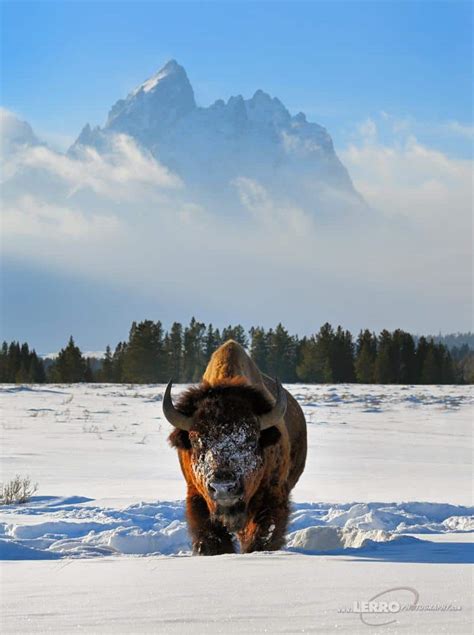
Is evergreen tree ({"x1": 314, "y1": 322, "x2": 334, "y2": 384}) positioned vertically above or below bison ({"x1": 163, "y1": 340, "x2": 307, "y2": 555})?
above

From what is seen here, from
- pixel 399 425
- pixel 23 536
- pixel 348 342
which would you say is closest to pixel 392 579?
pixel 23 536

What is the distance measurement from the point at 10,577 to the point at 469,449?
18295 millimetres

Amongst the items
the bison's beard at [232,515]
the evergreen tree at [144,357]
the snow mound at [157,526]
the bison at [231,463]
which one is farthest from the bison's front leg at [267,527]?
the evergreen tree at [144,357]

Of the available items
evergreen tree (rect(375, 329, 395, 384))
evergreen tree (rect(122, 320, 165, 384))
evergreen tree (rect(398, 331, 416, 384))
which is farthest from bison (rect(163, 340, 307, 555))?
evergreen tree (rect(398, 331, 416, 384))

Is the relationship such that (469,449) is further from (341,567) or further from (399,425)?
(341,567)

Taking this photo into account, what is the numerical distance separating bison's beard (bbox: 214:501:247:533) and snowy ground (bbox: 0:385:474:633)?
0.54m

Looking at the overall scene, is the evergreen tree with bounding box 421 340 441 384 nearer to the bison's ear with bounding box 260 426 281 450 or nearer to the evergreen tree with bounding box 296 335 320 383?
the evergreen tree with bounding box 296 335 320 383

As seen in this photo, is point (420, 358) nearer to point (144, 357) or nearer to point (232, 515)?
point (144, 357)

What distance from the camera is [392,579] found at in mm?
3906

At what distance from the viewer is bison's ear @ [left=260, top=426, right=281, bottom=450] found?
283 inches

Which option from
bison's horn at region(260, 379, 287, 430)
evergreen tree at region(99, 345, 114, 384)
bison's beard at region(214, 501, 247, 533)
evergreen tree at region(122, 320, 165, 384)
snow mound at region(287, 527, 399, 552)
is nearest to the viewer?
bison's beard at region(214, 501, 247, 533)

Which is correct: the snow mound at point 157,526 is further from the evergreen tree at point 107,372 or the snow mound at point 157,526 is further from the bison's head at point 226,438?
the evergreen tree at point 107,372

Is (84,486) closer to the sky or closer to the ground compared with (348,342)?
closer to the ground

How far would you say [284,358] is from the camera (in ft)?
238
